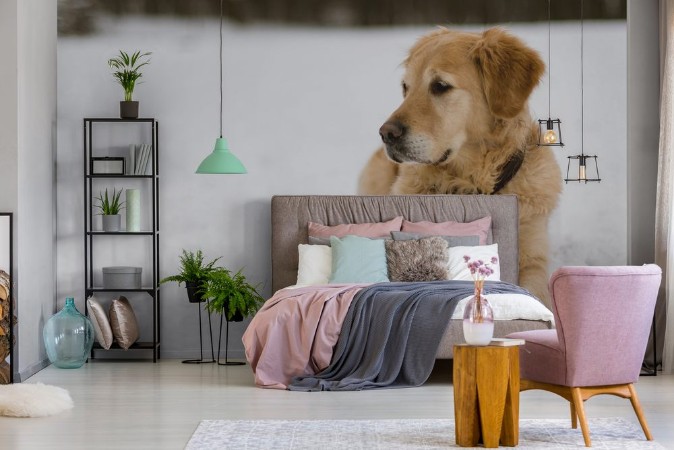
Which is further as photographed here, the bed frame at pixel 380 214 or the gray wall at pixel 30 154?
the bed frame at pixel 380 214

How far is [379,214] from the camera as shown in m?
8.05

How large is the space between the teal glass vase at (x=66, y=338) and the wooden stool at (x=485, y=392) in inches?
147

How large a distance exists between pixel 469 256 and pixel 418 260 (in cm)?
38

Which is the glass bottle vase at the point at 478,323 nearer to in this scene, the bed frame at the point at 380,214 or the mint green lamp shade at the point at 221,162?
the mint green lamp shade at the point at 221,162

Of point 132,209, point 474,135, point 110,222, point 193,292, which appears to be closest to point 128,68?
point 132,209

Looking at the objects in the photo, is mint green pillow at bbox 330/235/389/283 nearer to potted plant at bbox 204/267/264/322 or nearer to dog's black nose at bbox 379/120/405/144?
potted plant at bbox 204/267/264/322

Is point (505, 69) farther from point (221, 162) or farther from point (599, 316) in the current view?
point (599, 316)

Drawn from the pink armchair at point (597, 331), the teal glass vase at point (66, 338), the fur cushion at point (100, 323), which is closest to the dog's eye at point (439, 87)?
the fur cushion at point (100, 323)

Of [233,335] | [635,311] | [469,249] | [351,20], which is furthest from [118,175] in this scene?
[635,311]

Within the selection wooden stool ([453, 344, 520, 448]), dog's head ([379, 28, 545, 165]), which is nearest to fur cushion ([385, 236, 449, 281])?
dog's head ([379, 28, 545, 165])

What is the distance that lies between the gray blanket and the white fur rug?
1.45 m

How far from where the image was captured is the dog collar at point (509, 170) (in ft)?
26.7

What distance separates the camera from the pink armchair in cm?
465

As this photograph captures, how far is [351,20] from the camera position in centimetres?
824
